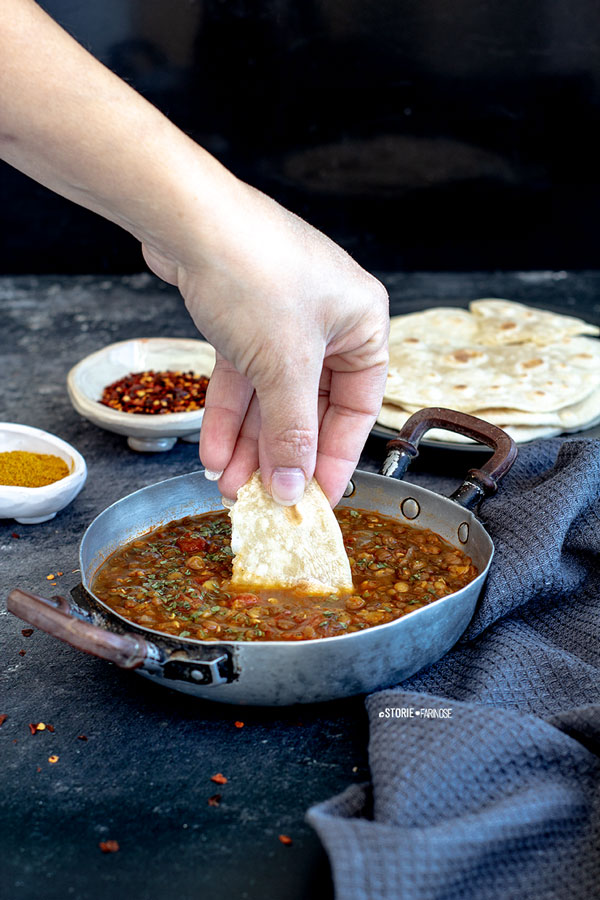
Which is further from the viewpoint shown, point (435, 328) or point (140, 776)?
point (435, 328)

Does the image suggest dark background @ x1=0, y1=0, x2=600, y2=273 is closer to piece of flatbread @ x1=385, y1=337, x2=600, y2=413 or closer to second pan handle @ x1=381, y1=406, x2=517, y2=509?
piece of flatbread @ x1=385, y1=337, x2=600, y2=413

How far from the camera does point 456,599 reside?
146cm

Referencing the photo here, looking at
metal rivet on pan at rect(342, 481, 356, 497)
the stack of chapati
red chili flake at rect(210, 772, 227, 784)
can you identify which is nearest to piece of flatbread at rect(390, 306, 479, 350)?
the stack of chapati

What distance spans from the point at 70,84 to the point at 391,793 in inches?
42.6

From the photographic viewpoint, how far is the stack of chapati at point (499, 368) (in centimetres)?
253

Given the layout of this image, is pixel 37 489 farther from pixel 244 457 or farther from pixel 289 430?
pixel 289 430

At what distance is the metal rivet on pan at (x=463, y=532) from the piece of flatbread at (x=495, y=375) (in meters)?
0.72

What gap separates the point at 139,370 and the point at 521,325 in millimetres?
1388

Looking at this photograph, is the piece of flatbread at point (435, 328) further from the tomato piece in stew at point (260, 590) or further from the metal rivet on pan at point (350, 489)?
the tomato piece in stew at point (260, 590)

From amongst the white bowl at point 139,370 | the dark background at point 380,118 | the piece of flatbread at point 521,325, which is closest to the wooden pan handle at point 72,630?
the white bowl at point 139,370

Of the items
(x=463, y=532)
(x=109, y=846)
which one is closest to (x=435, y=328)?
(x=463, y=532)

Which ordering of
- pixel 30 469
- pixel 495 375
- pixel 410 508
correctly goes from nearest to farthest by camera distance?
pixel 410 508 < pixel 30 469 < pixel 495 375

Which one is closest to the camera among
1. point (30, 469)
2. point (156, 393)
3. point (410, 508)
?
point (410, 508)

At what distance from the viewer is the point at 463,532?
6.08 feet
